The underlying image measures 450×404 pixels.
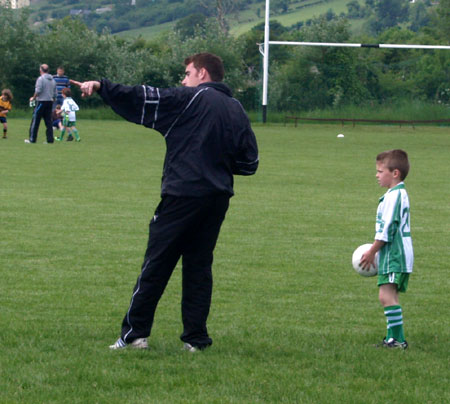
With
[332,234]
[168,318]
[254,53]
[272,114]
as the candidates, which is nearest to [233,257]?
[332,234]

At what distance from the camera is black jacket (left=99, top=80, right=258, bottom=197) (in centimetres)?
564

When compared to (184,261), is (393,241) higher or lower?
higher

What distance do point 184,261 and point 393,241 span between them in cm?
134

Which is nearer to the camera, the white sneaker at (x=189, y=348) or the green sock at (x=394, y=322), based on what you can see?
the white sneaker at (x=189, y=348)

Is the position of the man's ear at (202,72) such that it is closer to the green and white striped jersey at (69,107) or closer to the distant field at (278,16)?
the green and white striped jersey at (69,107)

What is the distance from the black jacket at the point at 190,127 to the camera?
5637 mm

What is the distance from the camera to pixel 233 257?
394 inches

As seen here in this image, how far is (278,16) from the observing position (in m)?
138

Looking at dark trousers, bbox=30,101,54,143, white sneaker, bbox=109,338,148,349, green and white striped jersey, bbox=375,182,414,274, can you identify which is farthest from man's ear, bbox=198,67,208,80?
dark trousers, bbox=30,101,54,143

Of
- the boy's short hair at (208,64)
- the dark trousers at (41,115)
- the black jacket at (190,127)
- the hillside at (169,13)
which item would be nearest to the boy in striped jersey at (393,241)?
the black jacket at (190,127)

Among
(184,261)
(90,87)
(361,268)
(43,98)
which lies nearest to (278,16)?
(43,98)

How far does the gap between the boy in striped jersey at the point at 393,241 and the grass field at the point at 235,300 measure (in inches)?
12.2

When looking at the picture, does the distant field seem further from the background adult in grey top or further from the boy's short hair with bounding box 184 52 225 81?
the boy's short hair with bounding box 184 52 225 81

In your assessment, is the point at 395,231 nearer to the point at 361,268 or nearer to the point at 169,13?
the point at 361,268
